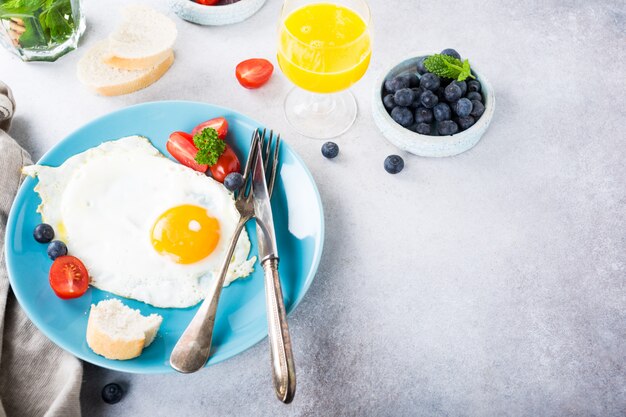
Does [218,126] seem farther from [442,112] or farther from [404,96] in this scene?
[442,112]

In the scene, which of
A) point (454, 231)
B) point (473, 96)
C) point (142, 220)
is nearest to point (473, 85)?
point (473, 96)

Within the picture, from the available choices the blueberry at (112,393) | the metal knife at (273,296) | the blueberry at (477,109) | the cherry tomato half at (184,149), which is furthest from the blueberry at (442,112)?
the blueberry at (112,393)

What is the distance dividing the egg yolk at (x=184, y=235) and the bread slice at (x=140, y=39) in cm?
81

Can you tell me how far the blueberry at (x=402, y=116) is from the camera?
2.39 metres

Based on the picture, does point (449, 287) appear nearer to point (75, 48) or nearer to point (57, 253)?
point (57, 253)

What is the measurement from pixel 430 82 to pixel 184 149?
102cm

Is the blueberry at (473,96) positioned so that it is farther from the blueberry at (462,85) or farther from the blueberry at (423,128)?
the blueberry at (423,128)

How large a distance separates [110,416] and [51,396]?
8.2 inches

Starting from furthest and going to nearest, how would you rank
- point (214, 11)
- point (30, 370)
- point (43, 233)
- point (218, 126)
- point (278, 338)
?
point (214, 11) < point (218, 126) < point (43, 233) < point (30, 370) < point (278, 338)

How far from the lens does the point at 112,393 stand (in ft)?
6.63

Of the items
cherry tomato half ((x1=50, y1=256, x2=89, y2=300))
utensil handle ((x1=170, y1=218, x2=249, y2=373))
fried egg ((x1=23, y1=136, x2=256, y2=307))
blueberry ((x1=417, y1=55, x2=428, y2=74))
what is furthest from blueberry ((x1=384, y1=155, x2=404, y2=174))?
cherry tomato half ((x1=50, y1=256, x2=89, y2=300))

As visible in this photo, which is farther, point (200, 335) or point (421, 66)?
point (421, 66)

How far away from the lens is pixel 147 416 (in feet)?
6.67

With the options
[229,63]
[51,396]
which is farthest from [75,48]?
[51,396]
